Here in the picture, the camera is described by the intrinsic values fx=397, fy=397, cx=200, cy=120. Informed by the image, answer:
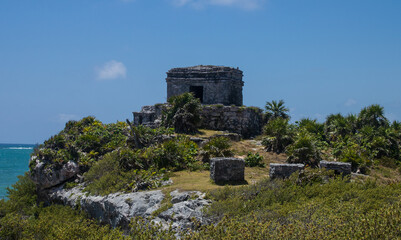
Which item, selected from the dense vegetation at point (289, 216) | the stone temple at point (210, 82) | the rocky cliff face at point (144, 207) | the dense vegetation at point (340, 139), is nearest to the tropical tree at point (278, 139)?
the dense vegetation at point (340, 139)

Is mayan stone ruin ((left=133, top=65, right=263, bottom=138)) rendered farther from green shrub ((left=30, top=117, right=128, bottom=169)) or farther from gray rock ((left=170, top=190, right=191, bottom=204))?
gray rock ((left=170, top=190, right=191, bottom=204))

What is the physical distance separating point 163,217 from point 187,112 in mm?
11379

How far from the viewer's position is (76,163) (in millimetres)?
18312

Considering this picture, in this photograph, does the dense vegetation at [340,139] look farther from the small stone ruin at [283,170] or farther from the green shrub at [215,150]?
the small stone ruin at [283,170]

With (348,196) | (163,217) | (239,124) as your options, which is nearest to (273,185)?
(348,196)

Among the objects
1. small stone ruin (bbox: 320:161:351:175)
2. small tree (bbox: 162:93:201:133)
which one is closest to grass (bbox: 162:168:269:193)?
small stone ruin (bbox: 320:161:351:175)

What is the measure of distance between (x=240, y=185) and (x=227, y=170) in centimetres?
77

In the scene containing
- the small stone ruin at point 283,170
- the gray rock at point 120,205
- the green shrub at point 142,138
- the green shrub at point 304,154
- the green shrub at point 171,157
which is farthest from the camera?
the green shrub at point 142,138

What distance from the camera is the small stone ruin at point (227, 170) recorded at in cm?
1387

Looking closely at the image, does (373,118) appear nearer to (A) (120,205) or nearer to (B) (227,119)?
(B) (227,119)

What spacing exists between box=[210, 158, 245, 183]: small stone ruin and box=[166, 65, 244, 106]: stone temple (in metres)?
11.8

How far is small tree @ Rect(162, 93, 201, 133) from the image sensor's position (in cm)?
2198

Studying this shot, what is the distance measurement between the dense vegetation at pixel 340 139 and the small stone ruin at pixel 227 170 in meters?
4.54

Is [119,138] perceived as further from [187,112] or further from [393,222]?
[393,222]
